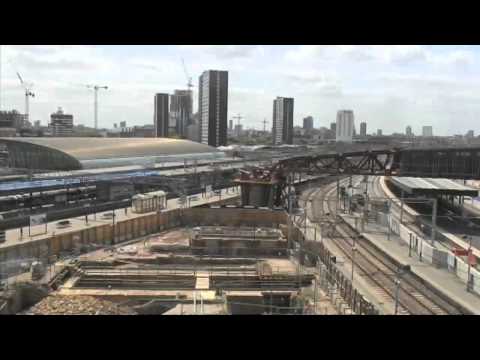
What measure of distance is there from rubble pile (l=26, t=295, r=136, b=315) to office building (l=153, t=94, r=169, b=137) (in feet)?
227

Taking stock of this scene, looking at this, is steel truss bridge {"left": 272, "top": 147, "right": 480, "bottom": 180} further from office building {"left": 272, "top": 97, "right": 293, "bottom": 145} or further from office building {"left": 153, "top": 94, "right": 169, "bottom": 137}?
office building {"left": 272, "top": 97, "right": 293, "bottom": 145}

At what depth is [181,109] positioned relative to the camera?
3575 inches

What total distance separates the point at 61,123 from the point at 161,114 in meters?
15.8

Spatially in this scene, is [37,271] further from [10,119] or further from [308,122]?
[308,122]

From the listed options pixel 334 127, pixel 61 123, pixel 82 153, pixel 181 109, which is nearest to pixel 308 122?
pixel 334 127

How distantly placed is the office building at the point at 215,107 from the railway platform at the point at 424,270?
46139 mm

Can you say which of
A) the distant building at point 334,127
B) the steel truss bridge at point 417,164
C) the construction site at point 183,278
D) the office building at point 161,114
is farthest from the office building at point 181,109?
the construction site at point 183,278

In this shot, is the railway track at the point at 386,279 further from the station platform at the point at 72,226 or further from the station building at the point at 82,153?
the station building at the point at 82,153

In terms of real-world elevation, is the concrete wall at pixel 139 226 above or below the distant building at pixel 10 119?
below

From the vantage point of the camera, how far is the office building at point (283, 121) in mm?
83625

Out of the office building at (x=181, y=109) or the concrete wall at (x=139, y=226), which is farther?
the office building at (x=181, y=109)
